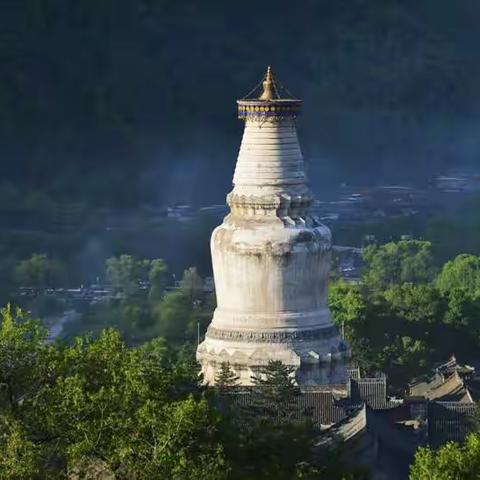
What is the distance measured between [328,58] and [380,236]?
13.5 metres

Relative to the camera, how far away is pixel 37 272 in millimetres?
54125

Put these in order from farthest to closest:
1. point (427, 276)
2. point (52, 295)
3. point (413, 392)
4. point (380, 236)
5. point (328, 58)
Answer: point (380, 236)
point (427, 276)
point (328, 58)
point (52, 295)
point (413, 392)

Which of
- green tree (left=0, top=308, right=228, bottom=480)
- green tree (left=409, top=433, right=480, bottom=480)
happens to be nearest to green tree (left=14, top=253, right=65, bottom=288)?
green tree (left=409, top=433, right=480, bottom=480)

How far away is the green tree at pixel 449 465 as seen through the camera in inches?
1368

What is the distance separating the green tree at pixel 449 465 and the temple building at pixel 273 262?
1131cm

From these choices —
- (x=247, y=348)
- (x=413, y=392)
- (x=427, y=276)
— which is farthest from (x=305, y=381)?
(x=427, y=276)

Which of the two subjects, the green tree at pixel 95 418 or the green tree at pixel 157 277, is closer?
the green tree at pixel 95 418

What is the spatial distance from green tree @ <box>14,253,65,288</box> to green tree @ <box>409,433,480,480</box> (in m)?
18.6

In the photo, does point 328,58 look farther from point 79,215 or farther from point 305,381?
point 305,381

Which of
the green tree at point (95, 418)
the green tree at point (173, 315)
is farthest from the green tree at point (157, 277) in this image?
the green tree at point (95, 418)

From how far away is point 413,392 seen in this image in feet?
168

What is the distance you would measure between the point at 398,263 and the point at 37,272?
2001 centimetres

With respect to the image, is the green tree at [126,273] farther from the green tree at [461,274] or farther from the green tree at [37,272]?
the green tree at [461,274]

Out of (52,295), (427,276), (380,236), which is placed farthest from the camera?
(380,236)
